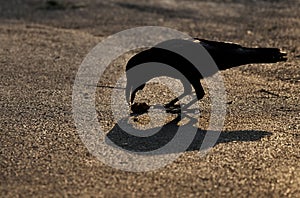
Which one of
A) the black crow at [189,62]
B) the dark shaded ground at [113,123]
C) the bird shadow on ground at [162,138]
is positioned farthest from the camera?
the black crow at [189,62]

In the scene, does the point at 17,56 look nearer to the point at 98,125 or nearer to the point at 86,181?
the point at 98,125

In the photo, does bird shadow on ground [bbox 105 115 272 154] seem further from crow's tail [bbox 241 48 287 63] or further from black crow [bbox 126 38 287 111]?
crow's tail [bbox 241 48 287 63]

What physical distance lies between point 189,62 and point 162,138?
565mm

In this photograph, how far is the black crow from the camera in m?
4.12

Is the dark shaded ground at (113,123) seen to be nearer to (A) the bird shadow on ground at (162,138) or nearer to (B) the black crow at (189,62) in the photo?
(A) the bird shadow on ground at (162,138)

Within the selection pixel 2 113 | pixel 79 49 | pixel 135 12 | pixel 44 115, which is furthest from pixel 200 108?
pixel 135 12

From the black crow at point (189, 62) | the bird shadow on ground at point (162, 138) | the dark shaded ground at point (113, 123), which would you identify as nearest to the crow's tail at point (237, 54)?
the black crow at point (189, 62)

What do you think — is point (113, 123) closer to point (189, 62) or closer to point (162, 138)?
point (162, 138)

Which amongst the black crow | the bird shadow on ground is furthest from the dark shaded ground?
the black crow

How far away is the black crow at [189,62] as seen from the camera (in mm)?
4117

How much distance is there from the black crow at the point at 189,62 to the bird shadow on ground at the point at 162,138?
1.13 ft

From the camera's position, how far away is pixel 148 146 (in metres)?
3.78

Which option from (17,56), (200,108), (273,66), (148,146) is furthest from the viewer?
(17,56)

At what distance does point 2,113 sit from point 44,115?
31 centimetres
